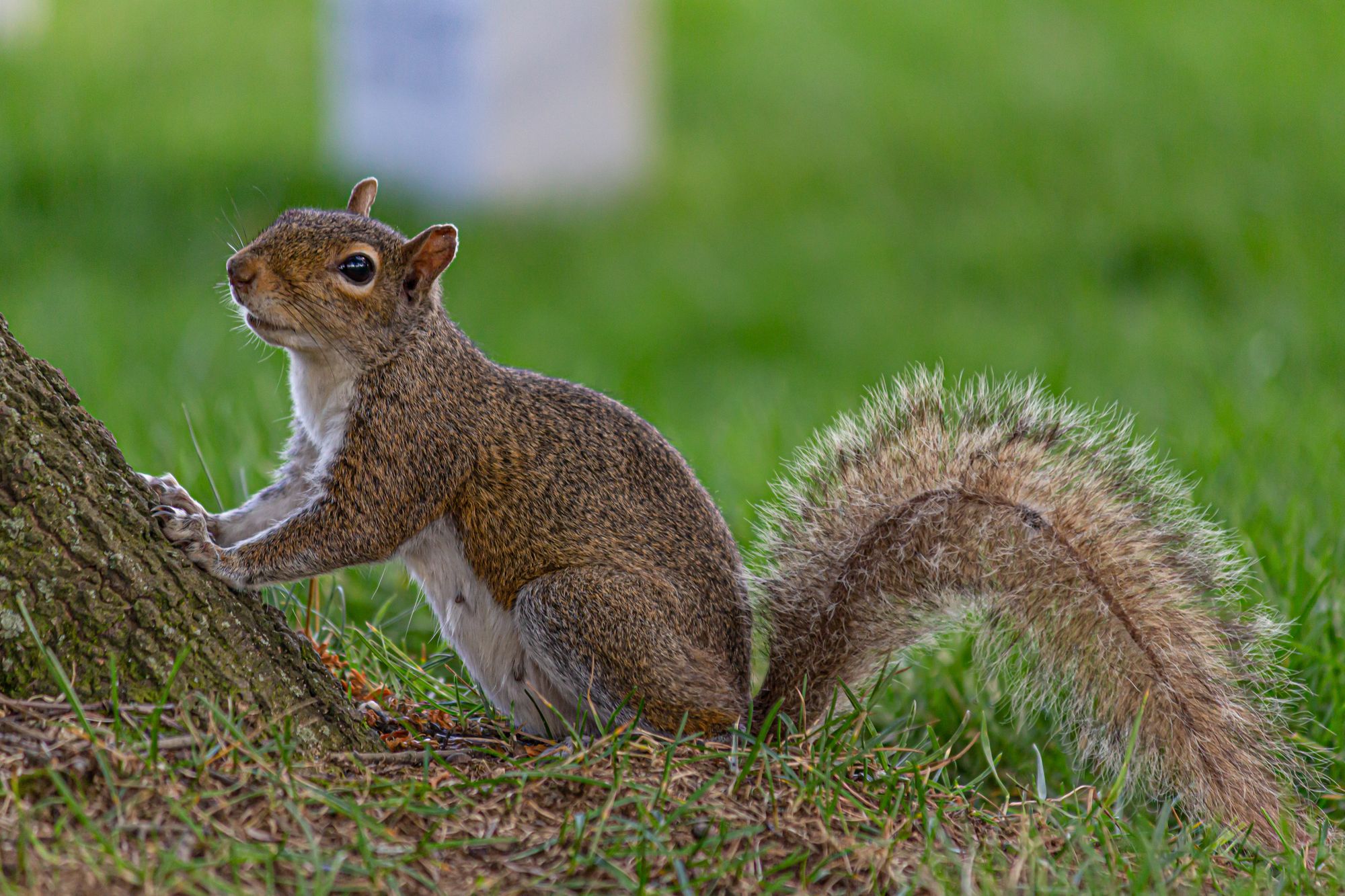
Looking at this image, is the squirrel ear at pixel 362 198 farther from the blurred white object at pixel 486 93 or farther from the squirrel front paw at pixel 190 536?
the blurred white object at pixel 486 93

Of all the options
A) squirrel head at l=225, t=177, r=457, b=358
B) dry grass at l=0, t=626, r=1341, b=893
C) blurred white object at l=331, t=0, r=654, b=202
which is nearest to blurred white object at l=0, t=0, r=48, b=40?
blurred white object at l=331, t=0, r=654, b=202

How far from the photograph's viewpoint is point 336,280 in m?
2.46

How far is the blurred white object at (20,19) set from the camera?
9242mm

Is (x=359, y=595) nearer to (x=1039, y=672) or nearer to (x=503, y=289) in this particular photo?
(x=1039, y=672)

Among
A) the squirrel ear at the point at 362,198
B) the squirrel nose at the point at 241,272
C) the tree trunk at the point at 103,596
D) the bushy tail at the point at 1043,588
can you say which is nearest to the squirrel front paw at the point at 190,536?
the tree trunk at the point at 103,596

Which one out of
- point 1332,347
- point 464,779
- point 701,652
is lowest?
point 464,779

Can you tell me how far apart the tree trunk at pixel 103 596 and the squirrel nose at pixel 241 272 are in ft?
1.17

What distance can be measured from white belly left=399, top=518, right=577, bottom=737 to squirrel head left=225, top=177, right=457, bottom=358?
0.37 metres

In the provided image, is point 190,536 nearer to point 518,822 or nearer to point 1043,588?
point 518,822

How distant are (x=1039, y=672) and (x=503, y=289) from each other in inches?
216

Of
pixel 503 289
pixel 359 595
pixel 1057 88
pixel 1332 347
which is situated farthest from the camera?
pixel 1057 88

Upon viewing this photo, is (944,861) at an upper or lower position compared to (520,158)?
lower

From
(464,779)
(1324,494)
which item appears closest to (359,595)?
(464,779)

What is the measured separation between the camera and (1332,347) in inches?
229
